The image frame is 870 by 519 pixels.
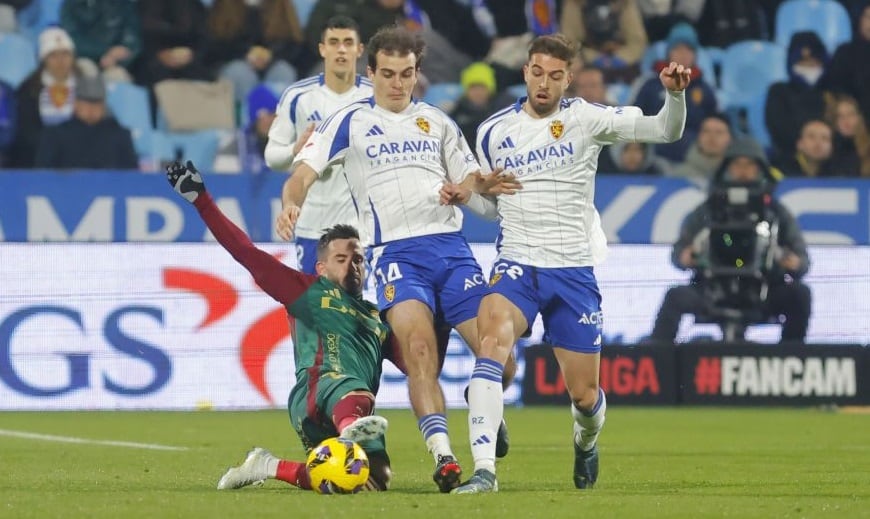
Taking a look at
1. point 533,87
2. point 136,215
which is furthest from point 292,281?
point 136,215

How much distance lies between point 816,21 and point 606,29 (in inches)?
113

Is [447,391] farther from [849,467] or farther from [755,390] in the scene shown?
[849,467]

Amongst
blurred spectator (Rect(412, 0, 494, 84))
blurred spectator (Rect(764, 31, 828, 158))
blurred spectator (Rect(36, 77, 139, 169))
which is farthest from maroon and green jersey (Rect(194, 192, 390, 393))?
blurred spectator (Rect(764, 31, 828, 158))

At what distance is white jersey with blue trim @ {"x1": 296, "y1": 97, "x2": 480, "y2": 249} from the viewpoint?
1008 centimetres

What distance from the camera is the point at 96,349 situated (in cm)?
1647

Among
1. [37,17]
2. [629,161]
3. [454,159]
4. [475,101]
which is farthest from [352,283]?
[37,17]

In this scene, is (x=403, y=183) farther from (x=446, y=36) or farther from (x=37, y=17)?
(x=37, y=17)

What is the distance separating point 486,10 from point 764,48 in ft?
11.2

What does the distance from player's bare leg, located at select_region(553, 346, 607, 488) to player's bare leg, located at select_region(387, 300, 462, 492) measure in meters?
0.74

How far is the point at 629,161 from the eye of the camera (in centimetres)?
1972

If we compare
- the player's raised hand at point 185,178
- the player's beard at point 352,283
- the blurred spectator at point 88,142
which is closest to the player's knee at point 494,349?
the player's beard at point 352,283

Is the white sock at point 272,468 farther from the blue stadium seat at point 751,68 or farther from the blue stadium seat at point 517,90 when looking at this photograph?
the blue stadium seat at point 751,68

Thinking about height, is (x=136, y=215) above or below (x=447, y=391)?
above

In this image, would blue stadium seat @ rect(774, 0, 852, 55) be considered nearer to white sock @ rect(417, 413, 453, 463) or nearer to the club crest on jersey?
→ the club crest on jersey
